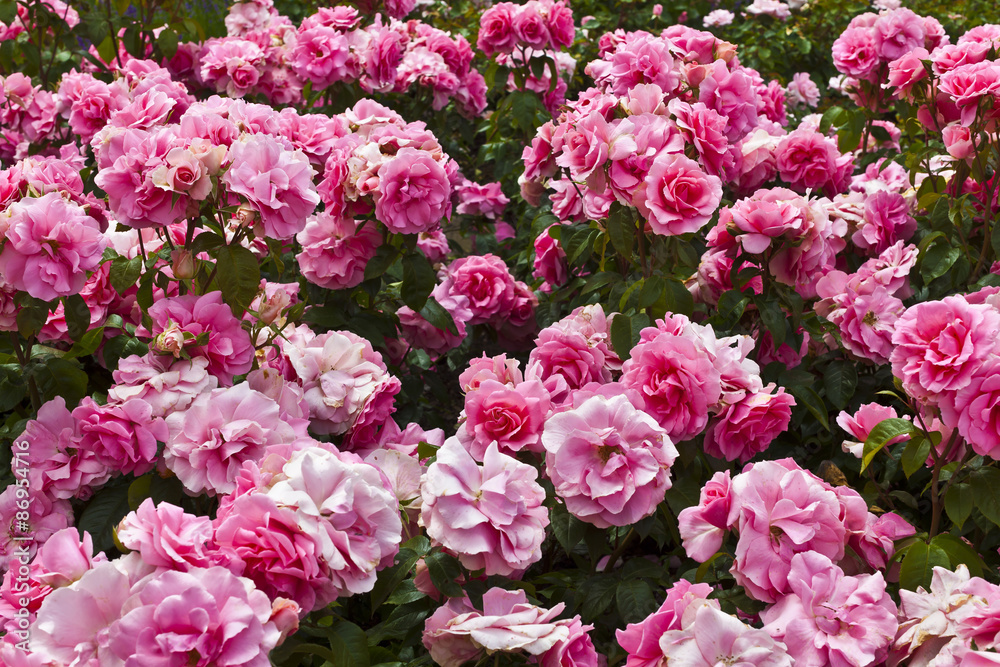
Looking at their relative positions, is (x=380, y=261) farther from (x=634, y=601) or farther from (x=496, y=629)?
(x=496, y=629)

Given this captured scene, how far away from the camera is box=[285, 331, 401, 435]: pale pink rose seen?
5.90 ft

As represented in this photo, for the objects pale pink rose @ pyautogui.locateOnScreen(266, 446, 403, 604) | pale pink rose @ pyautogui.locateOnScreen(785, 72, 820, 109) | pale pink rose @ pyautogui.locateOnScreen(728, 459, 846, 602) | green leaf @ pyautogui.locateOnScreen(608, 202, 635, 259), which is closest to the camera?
pale pink rose @ pyautogui.locateOnScreen(266, 446, 403, 604)

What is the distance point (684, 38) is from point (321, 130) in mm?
959

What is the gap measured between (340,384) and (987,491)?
3.91ft

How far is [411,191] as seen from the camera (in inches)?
74.5

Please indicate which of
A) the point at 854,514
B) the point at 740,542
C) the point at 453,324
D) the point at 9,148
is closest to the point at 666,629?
the point at 740,542

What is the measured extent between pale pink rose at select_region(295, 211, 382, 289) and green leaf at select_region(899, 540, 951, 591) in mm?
1303

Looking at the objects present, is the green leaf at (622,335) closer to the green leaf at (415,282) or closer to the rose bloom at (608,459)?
the rose bloom at (608,459)

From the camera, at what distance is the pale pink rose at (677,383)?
139 centimetres

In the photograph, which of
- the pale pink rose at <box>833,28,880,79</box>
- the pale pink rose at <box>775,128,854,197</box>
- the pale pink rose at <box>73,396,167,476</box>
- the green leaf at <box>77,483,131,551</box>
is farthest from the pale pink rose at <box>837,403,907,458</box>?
the pale pink rose at <box>833,28,880,79</box>

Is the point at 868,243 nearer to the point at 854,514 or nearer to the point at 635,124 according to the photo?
the point at 635,124

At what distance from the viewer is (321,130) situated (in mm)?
2109

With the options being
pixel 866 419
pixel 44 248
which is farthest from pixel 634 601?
pixel 44 248

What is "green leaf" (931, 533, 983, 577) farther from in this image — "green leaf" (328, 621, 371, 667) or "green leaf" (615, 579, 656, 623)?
"green leaf" (328, 621, 371, 667)
